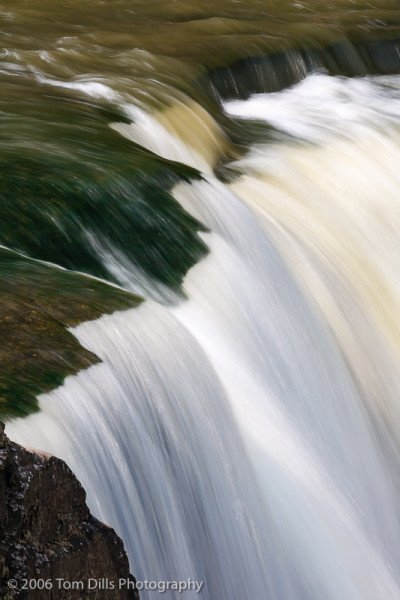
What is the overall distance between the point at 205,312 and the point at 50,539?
2.49 metres

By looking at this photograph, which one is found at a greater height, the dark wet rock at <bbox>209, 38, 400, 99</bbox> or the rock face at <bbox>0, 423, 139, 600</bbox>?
the dark wet rock at <bbox>209, 38, 400, 99</bbox>

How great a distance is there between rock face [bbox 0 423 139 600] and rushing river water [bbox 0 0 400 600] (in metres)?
0.37

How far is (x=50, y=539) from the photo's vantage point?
10.1ft

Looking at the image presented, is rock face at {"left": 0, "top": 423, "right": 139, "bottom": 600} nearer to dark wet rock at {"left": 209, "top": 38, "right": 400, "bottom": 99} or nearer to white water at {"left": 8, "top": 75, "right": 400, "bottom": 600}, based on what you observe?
white water at {"left": 8, "top": 75, "right": 400, "bottom": 600}

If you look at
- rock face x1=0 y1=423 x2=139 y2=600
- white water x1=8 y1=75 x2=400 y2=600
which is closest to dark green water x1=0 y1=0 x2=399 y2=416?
white water x1=8 y1=75 x2=400 y2=600

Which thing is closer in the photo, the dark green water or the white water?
the white water

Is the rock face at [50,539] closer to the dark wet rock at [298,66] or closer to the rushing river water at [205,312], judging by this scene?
the rushing river water at [205,312]

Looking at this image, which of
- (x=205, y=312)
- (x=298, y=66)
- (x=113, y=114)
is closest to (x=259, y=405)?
(x=205, y=312)

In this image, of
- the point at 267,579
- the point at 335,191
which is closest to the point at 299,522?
the point at 267,579

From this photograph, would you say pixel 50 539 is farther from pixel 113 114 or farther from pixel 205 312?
pixel 113 114

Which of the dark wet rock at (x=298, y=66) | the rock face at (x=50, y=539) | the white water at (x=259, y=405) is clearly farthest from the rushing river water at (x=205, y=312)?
the rock face at (x=50, y=539)

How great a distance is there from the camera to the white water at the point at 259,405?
12.9 feet

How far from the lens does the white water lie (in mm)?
3932

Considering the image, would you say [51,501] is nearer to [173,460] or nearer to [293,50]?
[173,460]
